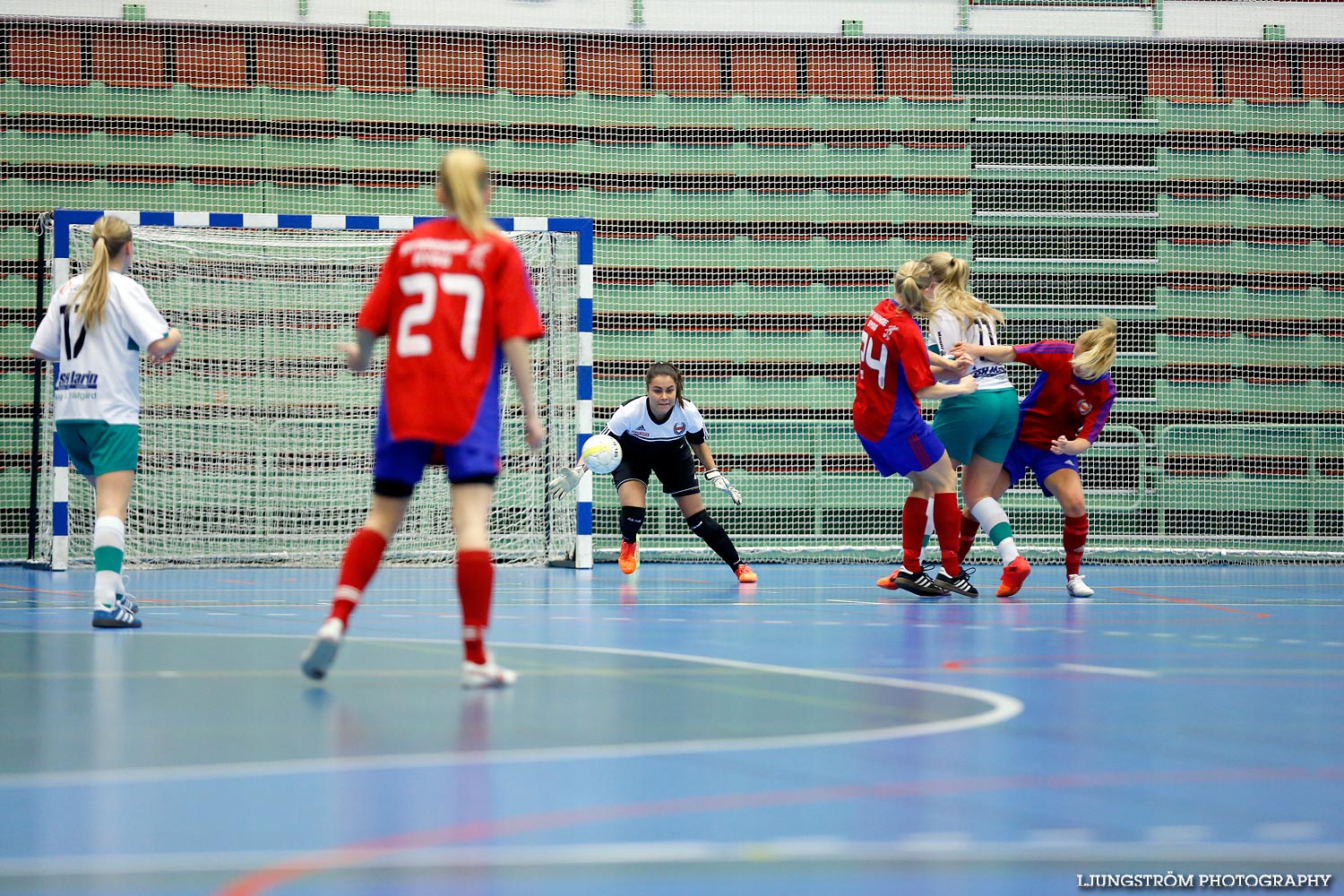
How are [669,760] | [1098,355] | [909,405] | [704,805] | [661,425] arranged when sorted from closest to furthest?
[704,805] < [669,760] < [909,405] < [1098,355] < [661,425]

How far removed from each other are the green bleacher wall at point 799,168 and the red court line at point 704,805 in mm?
10734

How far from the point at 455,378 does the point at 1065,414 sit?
14.7 feet

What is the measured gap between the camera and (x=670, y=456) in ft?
28.8

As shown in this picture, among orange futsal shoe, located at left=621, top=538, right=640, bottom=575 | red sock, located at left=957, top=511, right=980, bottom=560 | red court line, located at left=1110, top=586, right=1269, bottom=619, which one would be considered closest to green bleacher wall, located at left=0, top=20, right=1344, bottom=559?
orange futsal shoe, located at left=621, top=538, right=640, bottom=575

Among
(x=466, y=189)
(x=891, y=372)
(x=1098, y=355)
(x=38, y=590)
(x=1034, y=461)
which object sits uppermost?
(x=466, y=189)

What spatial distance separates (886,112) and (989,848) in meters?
12.8

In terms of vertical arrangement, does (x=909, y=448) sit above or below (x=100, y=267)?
below

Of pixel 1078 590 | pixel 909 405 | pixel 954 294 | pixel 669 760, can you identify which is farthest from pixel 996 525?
pixel 669 760

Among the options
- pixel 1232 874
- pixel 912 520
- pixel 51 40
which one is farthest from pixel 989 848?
pixel 51 40

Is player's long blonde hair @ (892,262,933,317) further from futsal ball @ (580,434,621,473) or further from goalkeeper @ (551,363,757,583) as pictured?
futsal ball @ (580,434,621,473)

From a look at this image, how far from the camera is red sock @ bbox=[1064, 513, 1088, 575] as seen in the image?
7602mm

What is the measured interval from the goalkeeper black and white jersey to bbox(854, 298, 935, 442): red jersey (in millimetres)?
1707

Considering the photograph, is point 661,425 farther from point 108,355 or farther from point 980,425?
point 108,355

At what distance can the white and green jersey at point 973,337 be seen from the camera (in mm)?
7172
